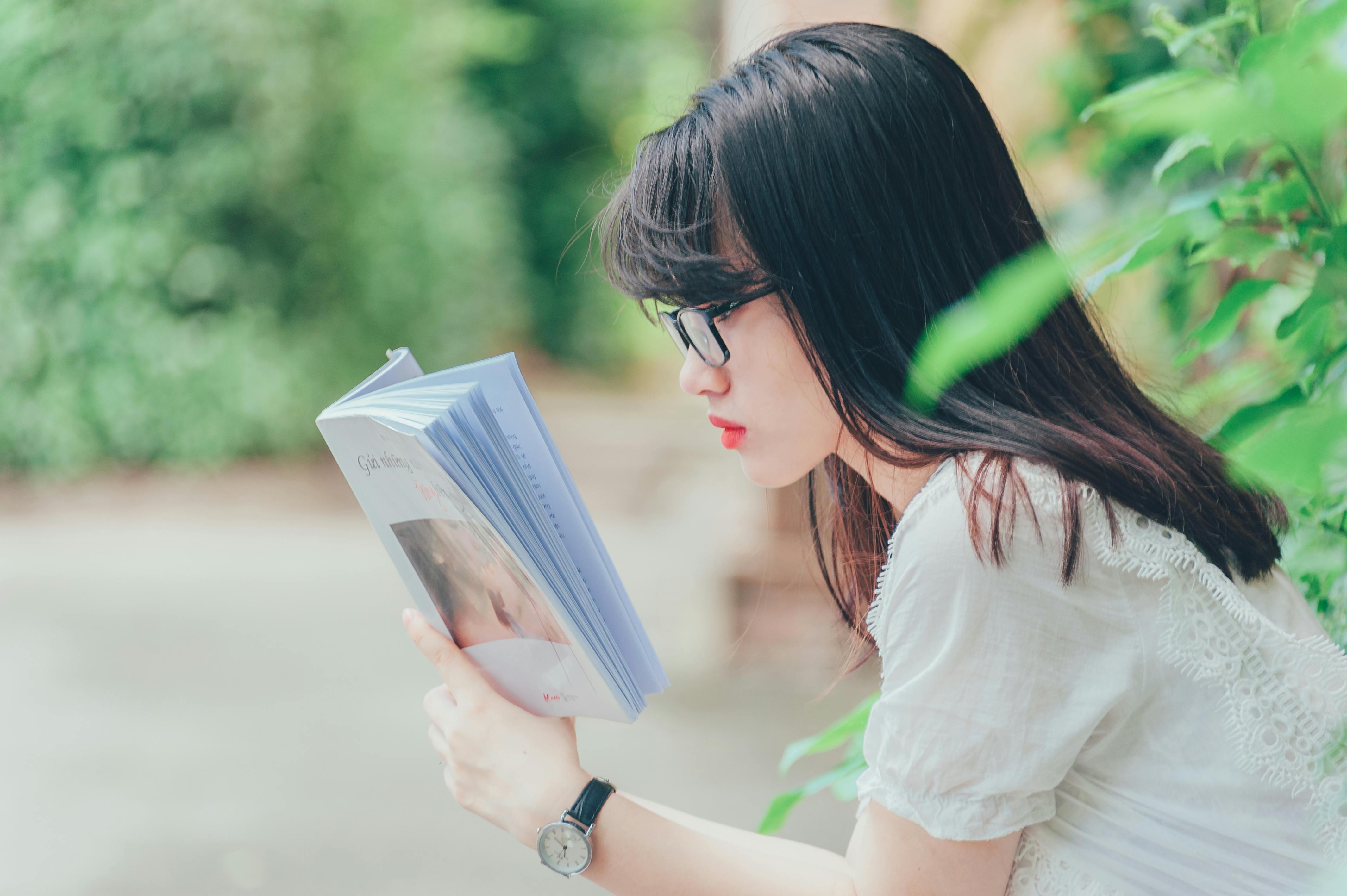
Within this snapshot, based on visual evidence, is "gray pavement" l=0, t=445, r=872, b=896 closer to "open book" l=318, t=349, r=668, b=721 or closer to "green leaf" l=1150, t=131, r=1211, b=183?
"open book" l=318, t=349, r=668, b=721

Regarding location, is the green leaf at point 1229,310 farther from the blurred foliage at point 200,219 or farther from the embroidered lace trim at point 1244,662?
the blurred foliage at point 200,219

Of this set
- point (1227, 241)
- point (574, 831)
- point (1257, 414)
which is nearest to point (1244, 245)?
point (1227, 241)

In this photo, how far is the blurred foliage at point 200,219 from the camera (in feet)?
17.8

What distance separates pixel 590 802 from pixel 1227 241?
796 millimetres

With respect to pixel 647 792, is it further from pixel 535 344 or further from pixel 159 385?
pixel 535 344

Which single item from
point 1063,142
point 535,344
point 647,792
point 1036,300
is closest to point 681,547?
point 647,792

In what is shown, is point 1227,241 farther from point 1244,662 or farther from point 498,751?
point 498,751

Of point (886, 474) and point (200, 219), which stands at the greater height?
point (200, 219)

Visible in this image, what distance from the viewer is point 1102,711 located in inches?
32.5

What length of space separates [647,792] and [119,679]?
1.84 metres

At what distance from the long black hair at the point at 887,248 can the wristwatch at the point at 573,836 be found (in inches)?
15.7

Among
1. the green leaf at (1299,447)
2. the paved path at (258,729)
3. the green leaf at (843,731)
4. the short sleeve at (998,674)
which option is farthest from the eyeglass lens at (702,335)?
the paved path at (258,729)

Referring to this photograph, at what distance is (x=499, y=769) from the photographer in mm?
1015

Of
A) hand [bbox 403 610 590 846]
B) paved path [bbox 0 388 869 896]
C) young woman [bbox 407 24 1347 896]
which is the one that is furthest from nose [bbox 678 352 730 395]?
paved path [bbox 0 388 869 896]
